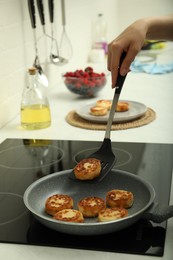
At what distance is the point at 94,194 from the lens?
102 cm

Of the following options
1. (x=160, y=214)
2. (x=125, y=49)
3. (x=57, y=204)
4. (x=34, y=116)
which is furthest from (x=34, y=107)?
(x=160, y=214)

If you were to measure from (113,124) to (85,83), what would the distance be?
33 centimetres

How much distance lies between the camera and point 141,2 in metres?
3.35

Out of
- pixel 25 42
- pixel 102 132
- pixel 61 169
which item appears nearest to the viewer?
pixel 61 169

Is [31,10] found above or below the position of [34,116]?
above

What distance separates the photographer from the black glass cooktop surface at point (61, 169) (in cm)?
82

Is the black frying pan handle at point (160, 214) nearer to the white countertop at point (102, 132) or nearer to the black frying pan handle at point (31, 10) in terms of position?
the white countertop at point (102, 132)

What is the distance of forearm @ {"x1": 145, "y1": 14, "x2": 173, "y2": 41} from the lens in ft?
4.19

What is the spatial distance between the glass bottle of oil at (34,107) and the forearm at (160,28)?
1.30 ft

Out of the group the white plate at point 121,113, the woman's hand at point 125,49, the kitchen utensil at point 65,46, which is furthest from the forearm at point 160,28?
the kitchen utensil at point 65,46

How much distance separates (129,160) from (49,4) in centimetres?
83

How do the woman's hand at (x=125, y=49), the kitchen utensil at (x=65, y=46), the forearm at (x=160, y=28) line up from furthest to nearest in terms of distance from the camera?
the kitchen utensil at (x=65, y=46)
the forearm at (x=160, y=28)
the woman's hand at (x=125, y=49)

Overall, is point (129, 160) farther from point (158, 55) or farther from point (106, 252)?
point (158, 55)

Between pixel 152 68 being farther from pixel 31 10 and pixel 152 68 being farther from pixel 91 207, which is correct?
pixel 91 207
